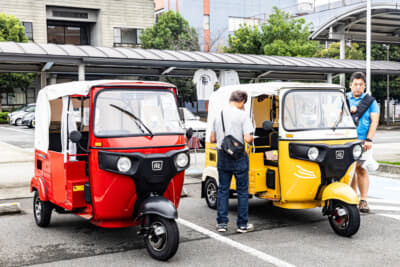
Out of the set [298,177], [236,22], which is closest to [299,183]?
[298,177]

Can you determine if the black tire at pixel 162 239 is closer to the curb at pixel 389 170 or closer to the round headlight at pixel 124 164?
the round headlight at pixel 124 164

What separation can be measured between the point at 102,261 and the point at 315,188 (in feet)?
9.70

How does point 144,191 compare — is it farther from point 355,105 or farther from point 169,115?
point 355,105

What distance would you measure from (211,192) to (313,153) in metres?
2.21

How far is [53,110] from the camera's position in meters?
6.79

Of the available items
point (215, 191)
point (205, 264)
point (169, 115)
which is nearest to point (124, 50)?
point (215, 191)

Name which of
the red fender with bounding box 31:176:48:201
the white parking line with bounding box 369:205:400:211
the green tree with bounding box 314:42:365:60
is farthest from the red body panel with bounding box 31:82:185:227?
the green tree with bounding box 314:42:365:60

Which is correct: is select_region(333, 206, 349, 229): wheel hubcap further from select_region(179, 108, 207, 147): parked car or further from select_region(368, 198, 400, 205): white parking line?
select_region(179, 108, 207, 147): parked car

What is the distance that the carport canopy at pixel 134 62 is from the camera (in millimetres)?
17172

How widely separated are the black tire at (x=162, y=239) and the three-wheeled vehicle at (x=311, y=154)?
1.97 meters

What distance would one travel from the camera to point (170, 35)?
149 feet

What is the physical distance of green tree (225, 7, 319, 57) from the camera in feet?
116

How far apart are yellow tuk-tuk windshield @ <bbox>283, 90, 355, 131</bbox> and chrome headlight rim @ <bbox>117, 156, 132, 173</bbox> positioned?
2.29 meters

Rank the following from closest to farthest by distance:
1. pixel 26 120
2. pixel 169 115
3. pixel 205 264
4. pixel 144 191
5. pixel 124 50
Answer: pixel 205 264 → pixel 144 191 → pixel 169 115 → pixel 124 50 → pixel 26 120
